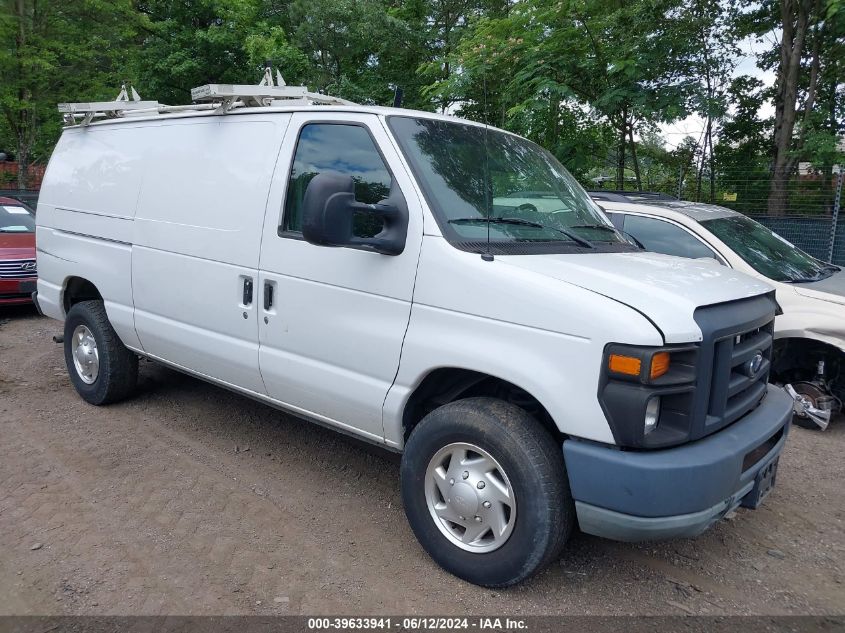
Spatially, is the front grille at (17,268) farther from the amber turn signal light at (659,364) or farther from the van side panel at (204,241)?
the amber turn signal light at (659,364)

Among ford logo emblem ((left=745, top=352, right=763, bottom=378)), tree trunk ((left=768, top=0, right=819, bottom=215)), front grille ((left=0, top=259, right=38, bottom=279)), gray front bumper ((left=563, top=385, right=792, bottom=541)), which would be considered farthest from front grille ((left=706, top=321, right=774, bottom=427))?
tree trunk ((left=768, top=0, right=819, bottom=215))

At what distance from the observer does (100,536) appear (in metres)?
3.63

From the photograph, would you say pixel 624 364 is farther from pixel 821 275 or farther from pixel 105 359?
pixel 821 275

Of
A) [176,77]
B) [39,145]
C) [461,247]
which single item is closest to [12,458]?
[461,247]

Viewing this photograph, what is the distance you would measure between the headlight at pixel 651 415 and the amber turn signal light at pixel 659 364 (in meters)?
0.10

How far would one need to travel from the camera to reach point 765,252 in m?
6.17

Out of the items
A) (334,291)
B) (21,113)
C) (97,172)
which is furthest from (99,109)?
(21,113)

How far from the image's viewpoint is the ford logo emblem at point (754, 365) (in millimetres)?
3188

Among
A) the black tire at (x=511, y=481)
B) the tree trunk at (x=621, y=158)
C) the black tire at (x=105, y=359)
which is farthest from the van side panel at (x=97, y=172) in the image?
the tree trunk at (x=621, y=158)

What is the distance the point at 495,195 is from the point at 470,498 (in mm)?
1592

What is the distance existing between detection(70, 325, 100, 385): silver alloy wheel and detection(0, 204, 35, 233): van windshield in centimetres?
540

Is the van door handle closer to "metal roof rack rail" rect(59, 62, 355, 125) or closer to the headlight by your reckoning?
"metal roof rack rail" rect(59, 62, 355, 125)

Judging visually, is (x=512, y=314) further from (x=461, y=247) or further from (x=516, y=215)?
(x=516, y=215)

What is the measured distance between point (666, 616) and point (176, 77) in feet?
69.0
